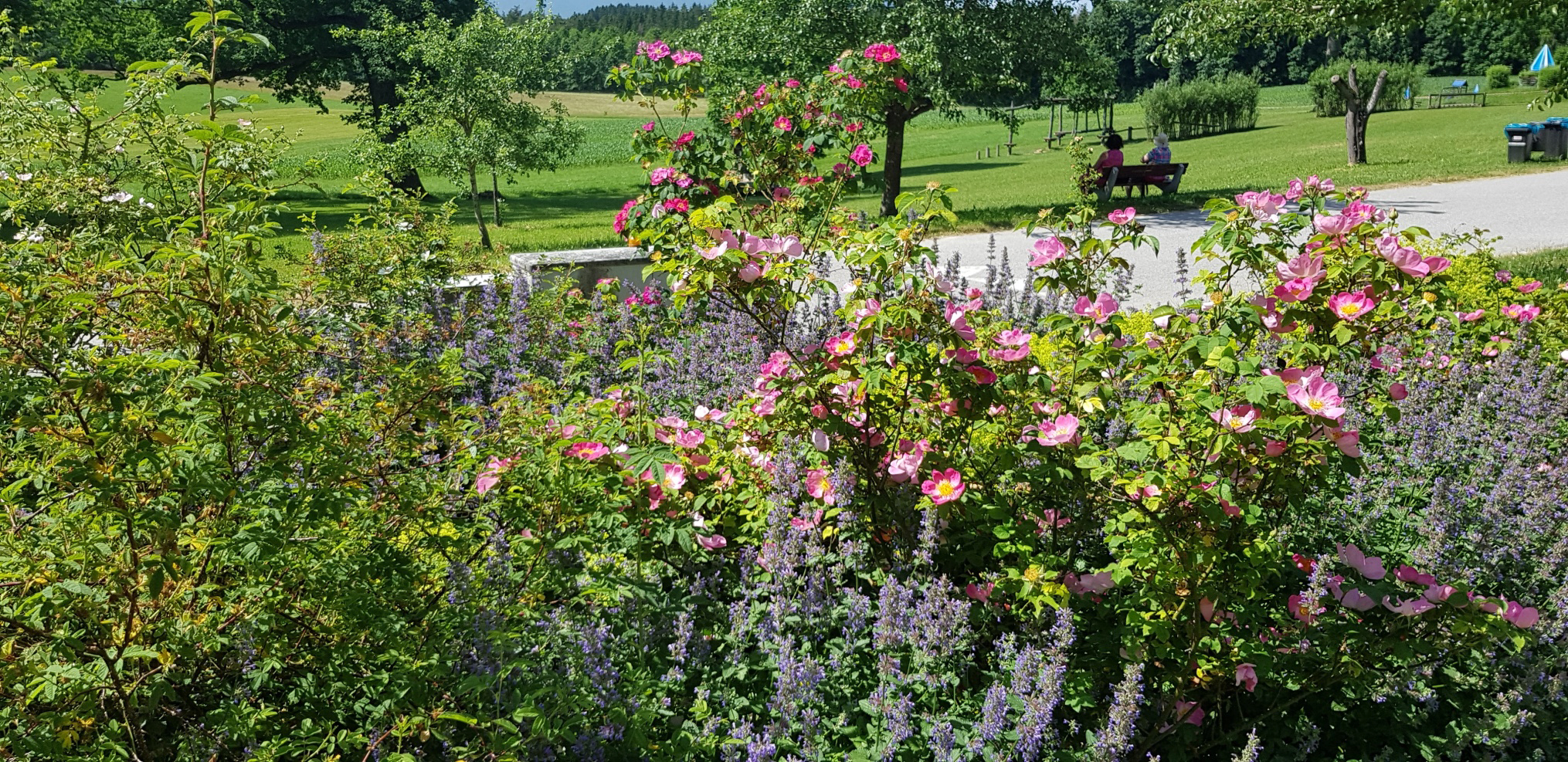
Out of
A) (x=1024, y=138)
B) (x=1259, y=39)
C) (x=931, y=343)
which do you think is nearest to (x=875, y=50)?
(x=931, y=343)

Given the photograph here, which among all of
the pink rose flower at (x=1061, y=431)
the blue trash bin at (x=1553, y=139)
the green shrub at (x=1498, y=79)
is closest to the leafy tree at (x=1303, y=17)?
the blue trash bin at (x=1553, y=139)

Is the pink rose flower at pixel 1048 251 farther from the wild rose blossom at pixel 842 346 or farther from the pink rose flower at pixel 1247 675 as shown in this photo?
the pink rose flower at pixel 1247 675

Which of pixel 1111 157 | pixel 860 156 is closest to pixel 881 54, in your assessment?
pixel 860 156

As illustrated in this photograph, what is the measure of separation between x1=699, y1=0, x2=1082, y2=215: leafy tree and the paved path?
7.81 feet

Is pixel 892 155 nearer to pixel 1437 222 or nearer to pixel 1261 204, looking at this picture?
pixel 1437 222

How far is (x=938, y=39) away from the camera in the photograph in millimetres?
12773

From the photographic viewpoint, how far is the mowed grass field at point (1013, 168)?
1542cm

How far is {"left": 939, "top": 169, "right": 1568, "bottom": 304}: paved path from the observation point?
9780mm

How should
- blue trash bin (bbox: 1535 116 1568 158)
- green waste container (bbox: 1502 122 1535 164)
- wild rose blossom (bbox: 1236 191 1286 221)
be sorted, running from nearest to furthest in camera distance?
1. wild rose blossom (bbox: 1236 191 1286 221)
2. green waste container (bbox: 1502 122 1535 164)
3. blue trash bin (bbox: 1535 116 1568 158)

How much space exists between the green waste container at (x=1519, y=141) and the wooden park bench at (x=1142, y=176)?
8304 millimetres

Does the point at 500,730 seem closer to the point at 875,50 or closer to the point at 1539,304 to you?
the point at 875,50

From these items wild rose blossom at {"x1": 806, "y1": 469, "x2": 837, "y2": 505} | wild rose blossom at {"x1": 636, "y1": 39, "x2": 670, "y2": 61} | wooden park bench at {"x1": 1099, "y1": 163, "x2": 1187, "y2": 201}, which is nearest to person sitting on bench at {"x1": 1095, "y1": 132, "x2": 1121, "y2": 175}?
wooden park bench at {"x1": 1099, "y1": 163, "x2": 1187, "y2": 201}

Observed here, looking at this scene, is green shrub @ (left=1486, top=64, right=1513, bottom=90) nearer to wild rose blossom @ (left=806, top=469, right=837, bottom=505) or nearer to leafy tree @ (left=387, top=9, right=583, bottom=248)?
leafy tree @ (left=387, top=9, right=583, bottom=248)

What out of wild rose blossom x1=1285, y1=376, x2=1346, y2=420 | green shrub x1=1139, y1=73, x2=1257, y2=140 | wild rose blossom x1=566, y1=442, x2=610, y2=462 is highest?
green shrub x1=1139, y1=73, x2=1257, y2=140
